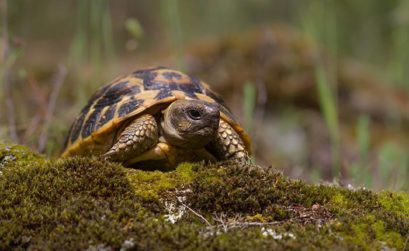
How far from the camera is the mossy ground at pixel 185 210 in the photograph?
2.36 m

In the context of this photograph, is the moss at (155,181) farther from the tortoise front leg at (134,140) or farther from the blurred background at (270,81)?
A: the blurred background at (270,81)

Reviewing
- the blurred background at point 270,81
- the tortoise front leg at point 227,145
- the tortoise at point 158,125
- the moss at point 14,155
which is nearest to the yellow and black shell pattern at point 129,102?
the tortoise at point 158,125

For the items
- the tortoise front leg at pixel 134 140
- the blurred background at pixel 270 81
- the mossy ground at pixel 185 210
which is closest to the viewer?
the mossy ground at pixel 185 210

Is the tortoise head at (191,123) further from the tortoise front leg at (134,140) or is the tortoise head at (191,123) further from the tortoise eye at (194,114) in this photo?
the tortoise front leg at (134,140)

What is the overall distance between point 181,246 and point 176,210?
46cm

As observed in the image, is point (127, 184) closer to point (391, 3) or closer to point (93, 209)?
point (93, 209)

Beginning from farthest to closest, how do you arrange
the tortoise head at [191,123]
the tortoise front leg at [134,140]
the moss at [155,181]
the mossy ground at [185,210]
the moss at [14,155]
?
the tortoise front leg at [134,140] < the tortoise head at [191,123] < the moss at [14,155] < the moss at [155,181] < the mossy ground at [185,210]

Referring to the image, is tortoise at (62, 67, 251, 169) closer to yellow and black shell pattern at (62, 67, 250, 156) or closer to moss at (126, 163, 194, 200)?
yellow and black shell pattern at (62, 67, 250, 156)

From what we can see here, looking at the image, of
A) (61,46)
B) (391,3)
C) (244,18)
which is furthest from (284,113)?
(61,46)

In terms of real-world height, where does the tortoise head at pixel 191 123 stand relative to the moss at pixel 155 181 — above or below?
above

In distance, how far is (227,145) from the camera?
3.62 meters

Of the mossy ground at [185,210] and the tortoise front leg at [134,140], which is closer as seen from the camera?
the mossy ground at [185,210]

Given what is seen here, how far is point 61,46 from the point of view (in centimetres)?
1708

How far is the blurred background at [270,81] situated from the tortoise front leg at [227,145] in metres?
1.16
